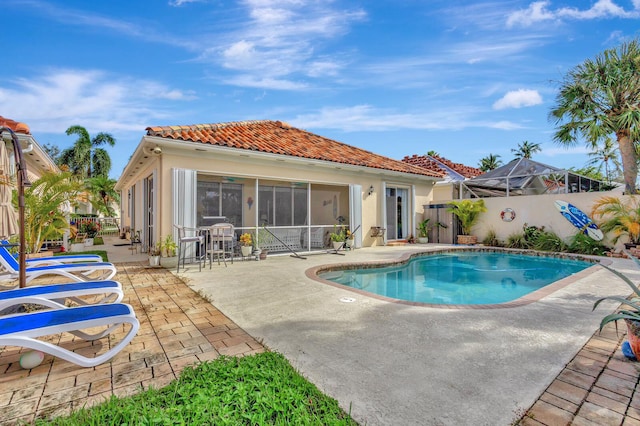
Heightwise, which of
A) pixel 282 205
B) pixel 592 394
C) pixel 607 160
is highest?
pixel 607 160

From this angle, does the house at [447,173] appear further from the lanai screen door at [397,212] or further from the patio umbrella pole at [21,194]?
the patio umbrella pole at [21,194]

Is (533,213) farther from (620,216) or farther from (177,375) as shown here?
(177,375)

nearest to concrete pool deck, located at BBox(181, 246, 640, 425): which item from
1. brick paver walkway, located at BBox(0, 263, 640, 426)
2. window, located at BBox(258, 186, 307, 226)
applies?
brick paver walkway, located at BBox(0, 263, 640, 426)

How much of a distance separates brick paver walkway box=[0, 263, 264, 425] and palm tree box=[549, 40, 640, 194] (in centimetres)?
1468

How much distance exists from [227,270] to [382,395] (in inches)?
245

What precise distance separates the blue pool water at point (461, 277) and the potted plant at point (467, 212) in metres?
2.71

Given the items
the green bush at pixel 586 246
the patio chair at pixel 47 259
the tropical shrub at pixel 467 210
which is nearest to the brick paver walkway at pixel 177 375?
the patio chair at pixel 47 259

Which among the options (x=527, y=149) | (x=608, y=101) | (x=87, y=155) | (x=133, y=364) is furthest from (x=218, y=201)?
(x=527, y=149)

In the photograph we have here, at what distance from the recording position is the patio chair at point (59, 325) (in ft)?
8.23

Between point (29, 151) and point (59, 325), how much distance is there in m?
6.47

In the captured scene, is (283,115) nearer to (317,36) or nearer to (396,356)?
(317,36)

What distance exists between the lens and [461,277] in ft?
28.8

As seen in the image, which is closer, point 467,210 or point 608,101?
point 608,101

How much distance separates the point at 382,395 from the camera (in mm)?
2443
